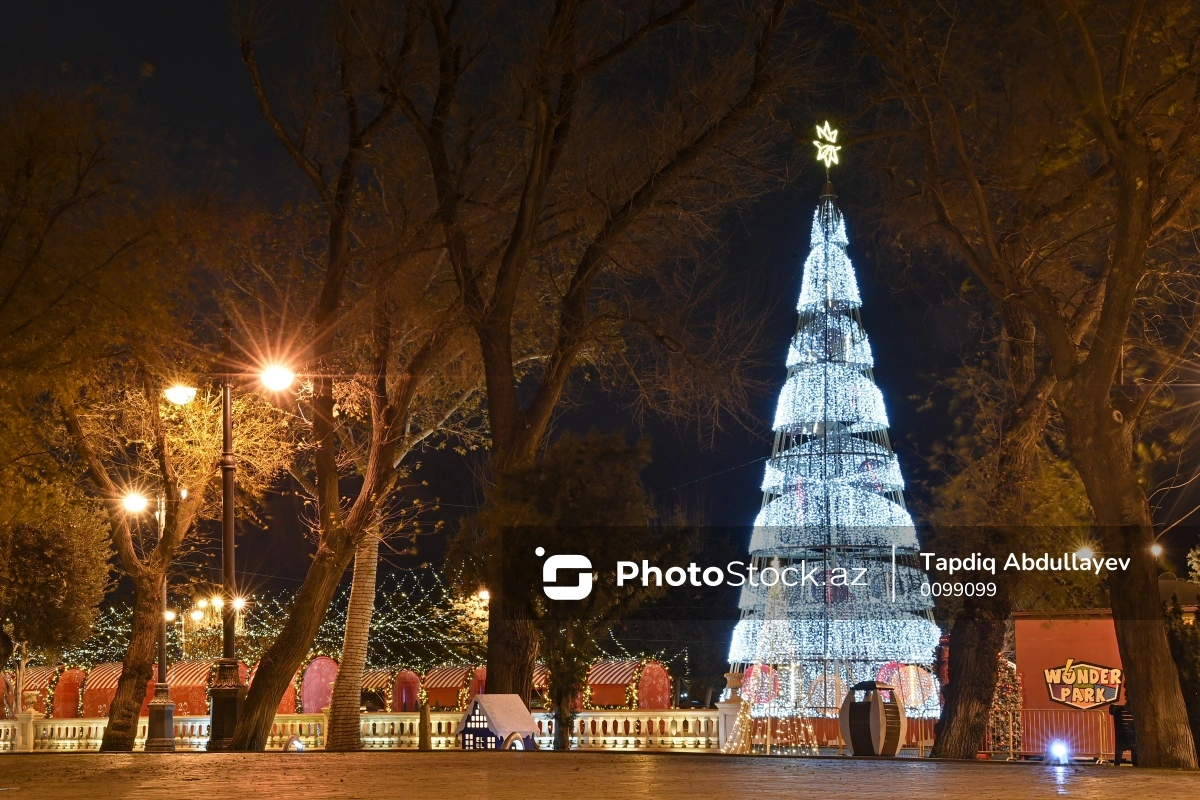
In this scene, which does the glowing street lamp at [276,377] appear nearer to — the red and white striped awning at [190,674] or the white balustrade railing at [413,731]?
the white balustrade railing at [413,731]

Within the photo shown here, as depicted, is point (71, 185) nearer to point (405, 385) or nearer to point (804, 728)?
point (405, 385)

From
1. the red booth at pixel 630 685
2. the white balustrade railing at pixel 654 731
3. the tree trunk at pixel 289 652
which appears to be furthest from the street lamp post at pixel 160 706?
the red booth at pixel 630 685

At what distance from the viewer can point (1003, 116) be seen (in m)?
17.7

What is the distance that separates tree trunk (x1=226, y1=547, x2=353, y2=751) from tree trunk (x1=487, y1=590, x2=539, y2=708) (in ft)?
12.5

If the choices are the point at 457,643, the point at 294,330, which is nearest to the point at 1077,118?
the point at 294,330

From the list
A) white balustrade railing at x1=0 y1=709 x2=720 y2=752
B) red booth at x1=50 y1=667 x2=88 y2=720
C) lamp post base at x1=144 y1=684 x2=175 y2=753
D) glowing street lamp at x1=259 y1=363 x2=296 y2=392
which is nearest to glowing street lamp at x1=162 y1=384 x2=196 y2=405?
glowing street lamp at x1=259 y1=363 x2=296 y2=392

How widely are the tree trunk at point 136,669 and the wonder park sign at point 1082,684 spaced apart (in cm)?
1529

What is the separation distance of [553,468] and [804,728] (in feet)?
54.8

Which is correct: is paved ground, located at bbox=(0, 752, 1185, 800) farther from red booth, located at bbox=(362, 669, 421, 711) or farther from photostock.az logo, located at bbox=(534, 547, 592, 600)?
red booth, located at bbox=(362, 669, 421, 711)

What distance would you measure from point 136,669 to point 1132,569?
16.3 meters

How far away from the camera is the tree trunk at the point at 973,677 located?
19.1 m

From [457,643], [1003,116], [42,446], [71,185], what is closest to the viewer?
[1003,116]

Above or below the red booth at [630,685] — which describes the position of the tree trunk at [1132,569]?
above

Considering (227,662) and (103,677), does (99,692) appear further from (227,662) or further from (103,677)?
(227,662)
